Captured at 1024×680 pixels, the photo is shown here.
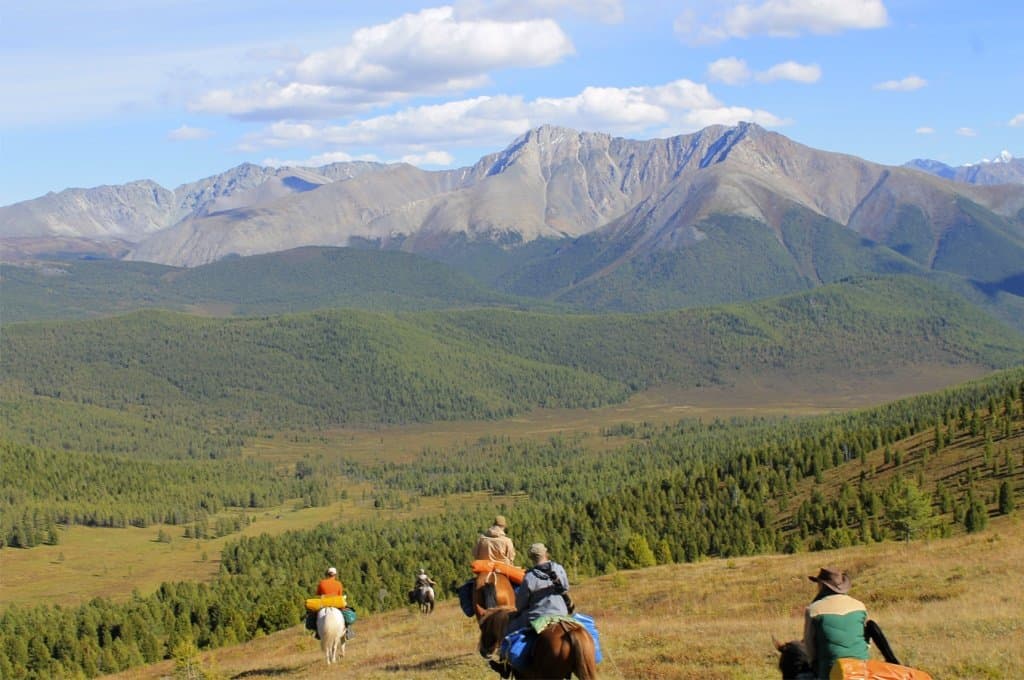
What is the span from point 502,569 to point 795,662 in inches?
463

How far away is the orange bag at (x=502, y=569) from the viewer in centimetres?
3183

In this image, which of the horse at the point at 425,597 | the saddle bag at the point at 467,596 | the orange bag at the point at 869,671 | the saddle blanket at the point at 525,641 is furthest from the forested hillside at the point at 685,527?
the saddle blanket at the point at 525,641

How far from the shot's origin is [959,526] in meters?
111

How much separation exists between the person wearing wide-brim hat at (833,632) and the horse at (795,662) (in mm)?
252

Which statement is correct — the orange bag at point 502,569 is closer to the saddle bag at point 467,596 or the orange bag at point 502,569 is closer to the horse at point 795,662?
the saddle bag at point 467,596

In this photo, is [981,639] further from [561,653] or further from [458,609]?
[458,609]

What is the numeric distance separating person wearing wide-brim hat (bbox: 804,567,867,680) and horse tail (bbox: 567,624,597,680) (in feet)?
14.8

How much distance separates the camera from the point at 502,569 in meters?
32.0

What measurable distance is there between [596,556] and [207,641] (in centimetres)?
5128

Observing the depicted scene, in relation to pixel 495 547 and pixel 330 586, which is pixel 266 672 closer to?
pixel 330 586

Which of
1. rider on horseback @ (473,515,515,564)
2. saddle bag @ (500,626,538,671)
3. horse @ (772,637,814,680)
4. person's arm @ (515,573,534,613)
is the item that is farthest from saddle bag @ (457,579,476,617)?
horse @ (772,637,814,680)

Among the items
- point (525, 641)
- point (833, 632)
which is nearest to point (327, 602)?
point (525, 641)

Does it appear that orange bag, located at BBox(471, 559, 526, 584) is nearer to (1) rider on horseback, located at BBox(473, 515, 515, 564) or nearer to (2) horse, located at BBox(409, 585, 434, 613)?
(1) rider on horseback, located at BBox(473, 515, 515, 564)

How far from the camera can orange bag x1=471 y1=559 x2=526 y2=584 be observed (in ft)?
104
